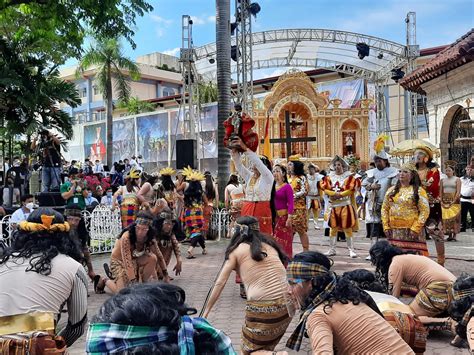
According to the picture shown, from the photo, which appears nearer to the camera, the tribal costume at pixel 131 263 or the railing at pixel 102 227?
the tribal costume at pixel 131 263

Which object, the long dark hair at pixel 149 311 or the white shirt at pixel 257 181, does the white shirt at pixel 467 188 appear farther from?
the long dark hair at pixel 149 311

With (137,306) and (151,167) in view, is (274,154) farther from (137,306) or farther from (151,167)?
(137,306)

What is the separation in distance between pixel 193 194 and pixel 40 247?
7288mm

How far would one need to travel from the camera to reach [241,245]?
13.4 ft

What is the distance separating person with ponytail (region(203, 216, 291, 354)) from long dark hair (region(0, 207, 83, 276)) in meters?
1.09

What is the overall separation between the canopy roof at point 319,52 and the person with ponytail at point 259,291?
607 inches

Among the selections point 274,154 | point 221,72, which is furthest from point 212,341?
point 274,154

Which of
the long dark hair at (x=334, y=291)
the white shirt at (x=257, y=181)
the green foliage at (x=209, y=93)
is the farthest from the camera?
the green foliage at (x=209, y=93)

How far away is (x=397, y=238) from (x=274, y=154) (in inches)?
828

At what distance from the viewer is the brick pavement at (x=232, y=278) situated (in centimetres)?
482

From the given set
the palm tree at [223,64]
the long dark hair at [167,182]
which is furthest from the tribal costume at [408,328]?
the palm tree at [223,64]

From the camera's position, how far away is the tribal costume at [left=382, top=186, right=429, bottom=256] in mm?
6340

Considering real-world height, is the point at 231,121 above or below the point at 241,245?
above

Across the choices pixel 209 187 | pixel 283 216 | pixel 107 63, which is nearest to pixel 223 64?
pixel 209 187
